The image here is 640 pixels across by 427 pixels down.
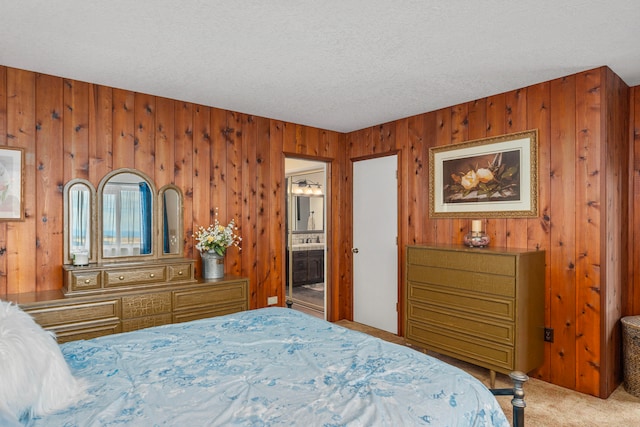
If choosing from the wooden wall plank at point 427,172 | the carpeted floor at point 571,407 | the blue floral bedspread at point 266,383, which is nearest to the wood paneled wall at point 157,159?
the wooden wall plank at point 427,172

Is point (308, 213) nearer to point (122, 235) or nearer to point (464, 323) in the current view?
point (122, 235)

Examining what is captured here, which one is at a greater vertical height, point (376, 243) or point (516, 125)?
point (516, 125)

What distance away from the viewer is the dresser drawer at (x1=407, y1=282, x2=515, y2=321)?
2928mm

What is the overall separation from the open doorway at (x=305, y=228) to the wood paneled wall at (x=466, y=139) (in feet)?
9.26

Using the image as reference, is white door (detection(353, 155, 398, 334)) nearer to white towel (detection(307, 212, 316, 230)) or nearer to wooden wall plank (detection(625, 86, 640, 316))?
wooden wall plank (detection(625, 86, 640, 316))

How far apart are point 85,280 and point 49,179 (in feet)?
2.87

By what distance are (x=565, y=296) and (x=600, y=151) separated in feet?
3.80

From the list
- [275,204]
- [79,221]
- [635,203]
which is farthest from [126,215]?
[635,203]

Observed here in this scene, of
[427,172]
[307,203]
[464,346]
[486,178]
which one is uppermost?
[427,172]

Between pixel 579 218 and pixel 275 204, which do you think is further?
pixel 275 204

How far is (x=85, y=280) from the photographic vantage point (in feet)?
9.57

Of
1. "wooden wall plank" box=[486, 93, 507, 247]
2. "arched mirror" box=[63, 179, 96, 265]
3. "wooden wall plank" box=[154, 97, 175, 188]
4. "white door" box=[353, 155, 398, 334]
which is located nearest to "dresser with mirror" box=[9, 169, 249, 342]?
"arched mirror" box=[63, 179, 96, 265]

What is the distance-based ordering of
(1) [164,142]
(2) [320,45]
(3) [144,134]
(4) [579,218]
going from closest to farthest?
(2) [320,45] < (4) [579,218] < (3) [144,134] < (1) [164,142]

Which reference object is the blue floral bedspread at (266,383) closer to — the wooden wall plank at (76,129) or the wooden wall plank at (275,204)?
the wooden wall plank at (76,129)
